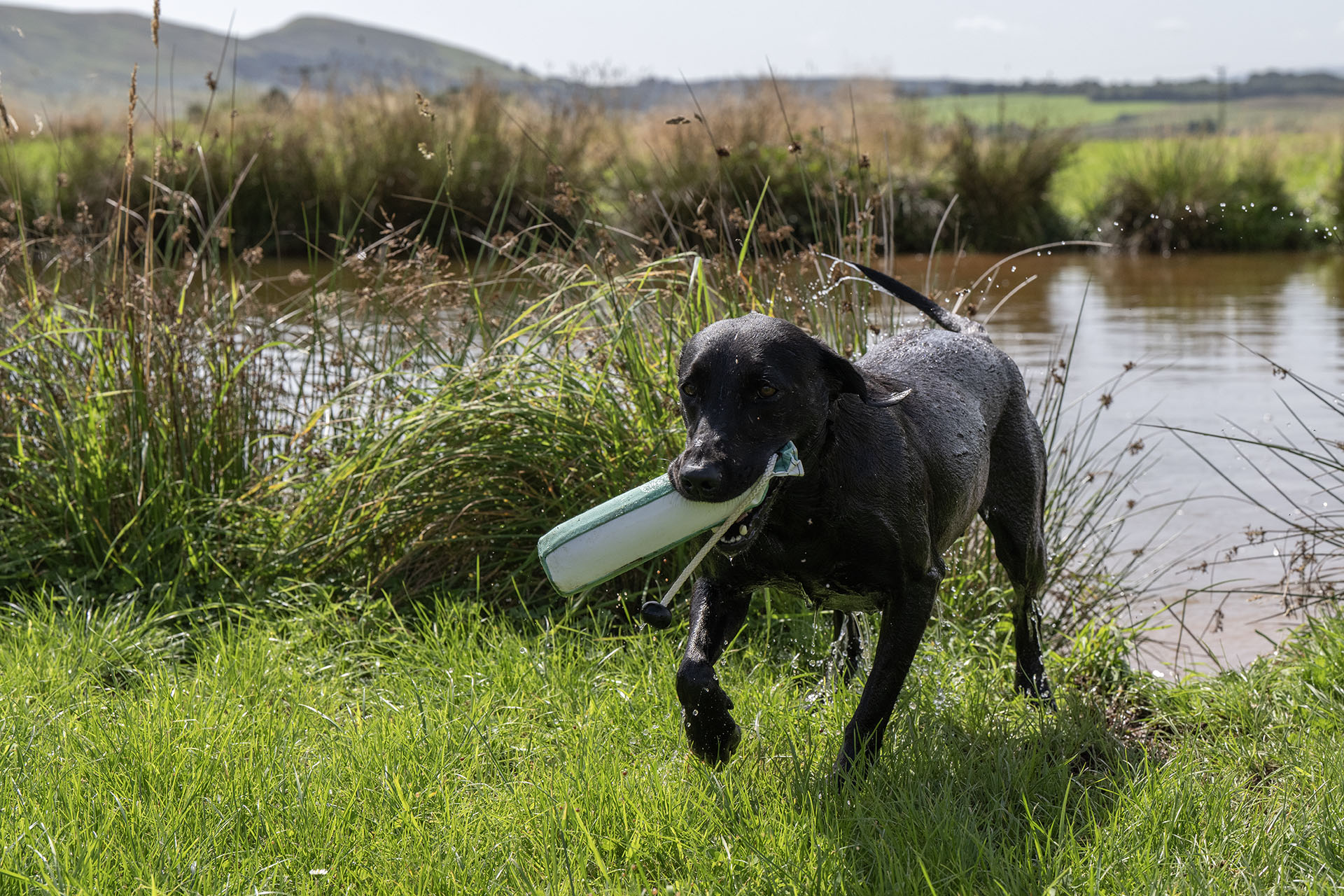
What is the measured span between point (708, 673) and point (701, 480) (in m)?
0.58

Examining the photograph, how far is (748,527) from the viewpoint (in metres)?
2.55

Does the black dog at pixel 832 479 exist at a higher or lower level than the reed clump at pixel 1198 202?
lower

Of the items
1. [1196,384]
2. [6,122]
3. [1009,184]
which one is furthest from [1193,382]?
[6,122]

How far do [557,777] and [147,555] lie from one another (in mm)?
2278

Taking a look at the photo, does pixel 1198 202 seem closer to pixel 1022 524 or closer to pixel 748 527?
pixel 1022 524

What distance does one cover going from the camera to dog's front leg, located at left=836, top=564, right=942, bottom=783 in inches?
110

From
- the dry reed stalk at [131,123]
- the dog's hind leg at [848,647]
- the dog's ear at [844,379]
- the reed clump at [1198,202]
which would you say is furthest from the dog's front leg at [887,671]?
the reed clump at [1198,202]

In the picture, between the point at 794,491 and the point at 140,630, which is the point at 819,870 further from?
the point at 140,630

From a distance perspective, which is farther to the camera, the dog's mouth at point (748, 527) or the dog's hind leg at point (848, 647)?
the dog's hind leg at point (848, 647)

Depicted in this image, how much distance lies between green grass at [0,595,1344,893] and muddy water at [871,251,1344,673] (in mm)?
886

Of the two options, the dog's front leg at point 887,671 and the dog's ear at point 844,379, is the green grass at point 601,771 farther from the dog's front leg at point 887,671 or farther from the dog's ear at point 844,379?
the dog's ear at point 844,379

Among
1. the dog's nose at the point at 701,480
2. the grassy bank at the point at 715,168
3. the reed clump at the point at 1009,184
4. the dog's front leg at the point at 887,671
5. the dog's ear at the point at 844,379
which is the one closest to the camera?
the dog's nose at the point at 701,480

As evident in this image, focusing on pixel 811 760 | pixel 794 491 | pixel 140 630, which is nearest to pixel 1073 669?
pixel 811 760

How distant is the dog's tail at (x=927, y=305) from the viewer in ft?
11.8
